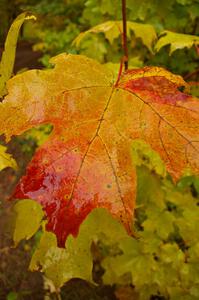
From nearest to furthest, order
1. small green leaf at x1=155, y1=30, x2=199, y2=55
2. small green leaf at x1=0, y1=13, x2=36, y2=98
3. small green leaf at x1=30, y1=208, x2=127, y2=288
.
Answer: small green leaf at x1=0, y1=13, x2=36, y2=98 → small green leaf at x1=30, y1=208, x2=127, y2=288 → small green leaf at x1=155, y1=30, x2=199, y2=55

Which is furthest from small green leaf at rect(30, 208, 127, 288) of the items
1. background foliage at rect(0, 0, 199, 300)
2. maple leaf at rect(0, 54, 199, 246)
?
maple leaf at rect(0, 54, 199, 246)

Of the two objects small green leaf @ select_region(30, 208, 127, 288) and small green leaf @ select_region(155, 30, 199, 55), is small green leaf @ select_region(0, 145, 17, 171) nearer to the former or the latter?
small green leaf @ select_region(30, 208, 127, 288)

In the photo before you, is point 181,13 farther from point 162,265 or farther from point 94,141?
point 94,141

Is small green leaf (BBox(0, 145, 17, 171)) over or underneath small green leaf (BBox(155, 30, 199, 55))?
underneath

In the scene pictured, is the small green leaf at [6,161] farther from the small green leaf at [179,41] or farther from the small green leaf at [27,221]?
the small green leaf at [179,41]

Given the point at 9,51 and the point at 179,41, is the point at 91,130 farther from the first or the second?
the point at 179,41
